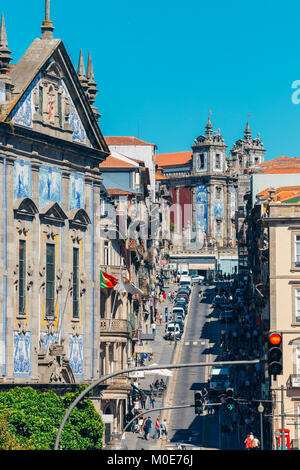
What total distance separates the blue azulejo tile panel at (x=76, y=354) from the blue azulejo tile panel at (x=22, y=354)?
5964 mm

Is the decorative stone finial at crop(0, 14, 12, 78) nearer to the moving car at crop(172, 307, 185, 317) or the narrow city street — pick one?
the narrow city street

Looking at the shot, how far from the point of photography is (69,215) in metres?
89.6

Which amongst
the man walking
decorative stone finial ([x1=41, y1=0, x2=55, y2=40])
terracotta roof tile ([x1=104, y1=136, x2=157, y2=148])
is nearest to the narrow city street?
the man walking

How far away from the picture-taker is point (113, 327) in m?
106

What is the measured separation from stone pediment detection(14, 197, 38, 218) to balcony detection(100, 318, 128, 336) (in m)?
21.5

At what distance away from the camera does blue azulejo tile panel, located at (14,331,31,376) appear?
8200cm

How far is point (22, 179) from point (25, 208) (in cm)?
161

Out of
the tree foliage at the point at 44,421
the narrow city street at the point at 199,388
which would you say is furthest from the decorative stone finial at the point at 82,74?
the narrow city street at the point at 199,388

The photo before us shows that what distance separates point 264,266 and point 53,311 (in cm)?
3389

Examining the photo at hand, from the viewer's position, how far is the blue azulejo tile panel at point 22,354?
269ft

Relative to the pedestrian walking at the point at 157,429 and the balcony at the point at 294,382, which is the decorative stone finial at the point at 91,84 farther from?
the pedestrian walking at the point at 157,429

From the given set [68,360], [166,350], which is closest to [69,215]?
[68,360]

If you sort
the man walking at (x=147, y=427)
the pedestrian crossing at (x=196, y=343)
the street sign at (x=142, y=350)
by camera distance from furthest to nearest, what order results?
the pedestrian crossing at (x=196, y=343), the street sign at (x=142, y=350), the man walking at (x=147, y=427)
